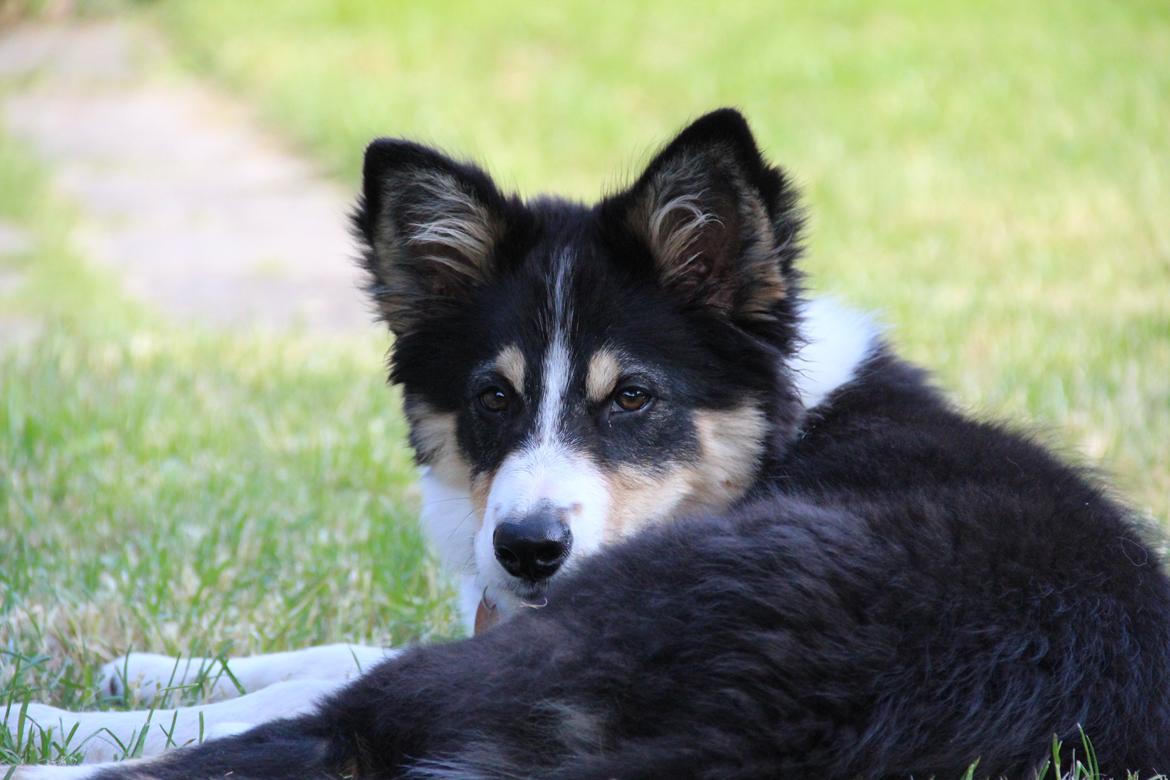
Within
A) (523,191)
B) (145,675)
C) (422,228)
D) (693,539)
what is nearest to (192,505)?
(145,675)

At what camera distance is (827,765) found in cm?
229

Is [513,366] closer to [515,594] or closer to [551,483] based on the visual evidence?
[551,483]

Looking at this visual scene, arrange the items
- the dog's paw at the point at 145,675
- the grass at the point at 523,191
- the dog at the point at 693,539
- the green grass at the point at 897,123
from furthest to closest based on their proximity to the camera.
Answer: the green grass at the point at 897,123 → the grass at the point at 523,191 → the dog's paw at the point at 145,675 → the dog at the point at 693,539

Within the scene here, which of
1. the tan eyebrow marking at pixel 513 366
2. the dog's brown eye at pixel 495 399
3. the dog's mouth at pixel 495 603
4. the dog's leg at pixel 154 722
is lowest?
the dog's leg at pixel 154 722

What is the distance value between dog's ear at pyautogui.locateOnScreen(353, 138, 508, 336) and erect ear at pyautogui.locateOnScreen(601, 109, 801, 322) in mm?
370

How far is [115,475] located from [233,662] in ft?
6.74

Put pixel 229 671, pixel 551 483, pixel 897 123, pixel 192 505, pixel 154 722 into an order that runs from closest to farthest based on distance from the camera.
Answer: pixel 154 722 → pixel 551 483 → pixel 229 671 → pixel 192 505 → pixel 897 123

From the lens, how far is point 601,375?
351 cm

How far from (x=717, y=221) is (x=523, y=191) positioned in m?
7.54

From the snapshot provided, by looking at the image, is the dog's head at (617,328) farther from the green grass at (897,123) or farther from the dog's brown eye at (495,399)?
the green grass at (897,123)

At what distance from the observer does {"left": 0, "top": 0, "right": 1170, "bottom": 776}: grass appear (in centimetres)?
432

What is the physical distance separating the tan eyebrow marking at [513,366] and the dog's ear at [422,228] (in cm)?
32

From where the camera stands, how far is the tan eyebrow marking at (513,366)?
3.57 metres

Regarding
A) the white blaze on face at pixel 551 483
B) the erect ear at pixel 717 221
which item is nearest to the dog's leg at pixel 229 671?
the white blaze on face at pixel 551 483
